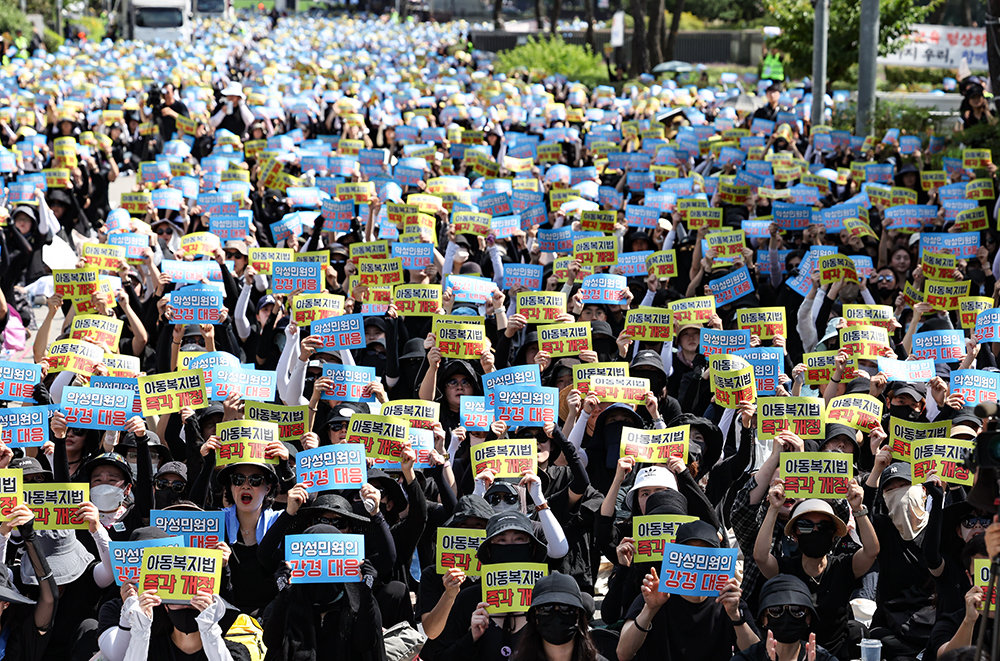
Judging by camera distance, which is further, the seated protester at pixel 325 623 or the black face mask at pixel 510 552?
the black face mask at pixel 510 552

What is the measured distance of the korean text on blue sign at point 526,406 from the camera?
26.0ft

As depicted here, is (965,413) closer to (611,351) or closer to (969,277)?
(611,351)

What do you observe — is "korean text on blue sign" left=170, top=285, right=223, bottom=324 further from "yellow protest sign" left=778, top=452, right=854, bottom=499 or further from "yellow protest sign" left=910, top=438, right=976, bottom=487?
"yellow protest sign" left=910, top=438, right=976, bottom=487

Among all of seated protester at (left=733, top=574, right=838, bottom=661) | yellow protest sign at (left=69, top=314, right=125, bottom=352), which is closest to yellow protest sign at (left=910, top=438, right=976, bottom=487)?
seated protester at (left=733, top=574, right=838, bottom=661)

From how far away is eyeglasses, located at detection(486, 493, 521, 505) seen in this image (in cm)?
723

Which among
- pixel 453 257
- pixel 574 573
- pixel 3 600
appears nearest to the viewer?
pixel 3 600

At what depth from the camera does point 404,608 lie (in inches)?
288

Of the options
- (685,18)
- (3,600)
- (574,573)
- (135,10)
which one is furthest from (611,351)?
(685,18)

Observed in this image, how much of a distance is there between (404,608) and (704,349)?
3.07 meters

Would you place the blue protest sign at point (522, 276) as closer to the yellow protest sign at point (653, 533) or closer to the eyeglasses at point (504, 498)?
the eyeglasses at point (504, 498)

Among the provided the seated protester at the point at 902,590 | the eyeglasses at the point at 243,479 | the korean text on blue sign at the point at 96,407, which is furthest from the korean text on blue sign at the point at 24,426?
the seated protester at the point at 902,590

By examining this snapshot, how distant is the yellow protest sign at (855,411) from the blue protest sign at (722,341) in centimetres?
128

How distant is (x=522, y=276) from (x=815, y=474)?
4.59m

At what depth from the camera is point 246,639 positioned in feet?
21.0
